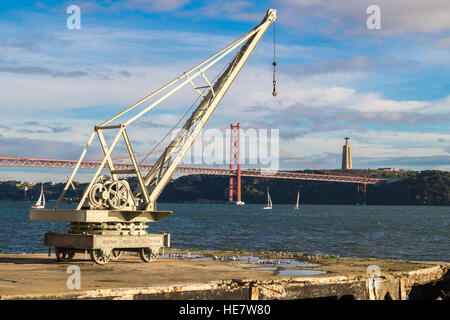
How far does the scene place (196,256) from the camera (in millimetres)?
23703

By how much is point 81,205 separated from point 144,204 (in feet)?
7.57

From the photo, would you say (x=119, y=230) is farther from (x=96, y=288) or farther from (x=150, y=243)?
(x=96, y=288)

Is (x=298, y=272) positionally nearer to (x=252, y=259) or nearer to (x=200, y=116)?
(x=252, y=259)

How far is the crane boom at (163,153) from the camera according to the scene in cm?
2017

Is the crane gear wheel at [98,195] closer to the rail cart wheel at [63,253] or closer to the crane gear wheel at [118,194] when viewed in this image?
the crane gear wheel at [118,194]

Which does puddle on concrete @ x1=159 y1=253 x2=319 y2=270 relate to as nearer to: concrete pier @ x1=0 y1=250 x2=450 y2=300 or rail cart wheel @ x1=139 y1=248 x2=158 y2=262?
concrete pier @ x1=0 y1=250 x2=450 y2=300

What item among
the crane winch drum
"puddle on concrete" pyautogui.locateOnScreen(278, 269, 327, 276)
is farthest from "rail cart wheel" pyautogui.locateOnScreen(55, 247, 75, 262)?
"puddle on concrete" pyautogui.locateOnScreen(278, 269, 327, 276)

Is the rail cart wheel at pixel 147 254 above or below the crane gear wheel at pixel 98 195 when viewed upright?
below

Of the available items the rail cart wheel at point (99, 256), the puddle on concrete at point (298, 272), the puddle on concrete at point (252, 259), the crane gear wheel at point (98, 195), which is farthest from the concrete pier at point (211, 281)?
the crane gear wheel at point (98, 195)

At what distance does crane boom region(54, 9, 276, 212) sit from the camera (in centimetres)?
2017
